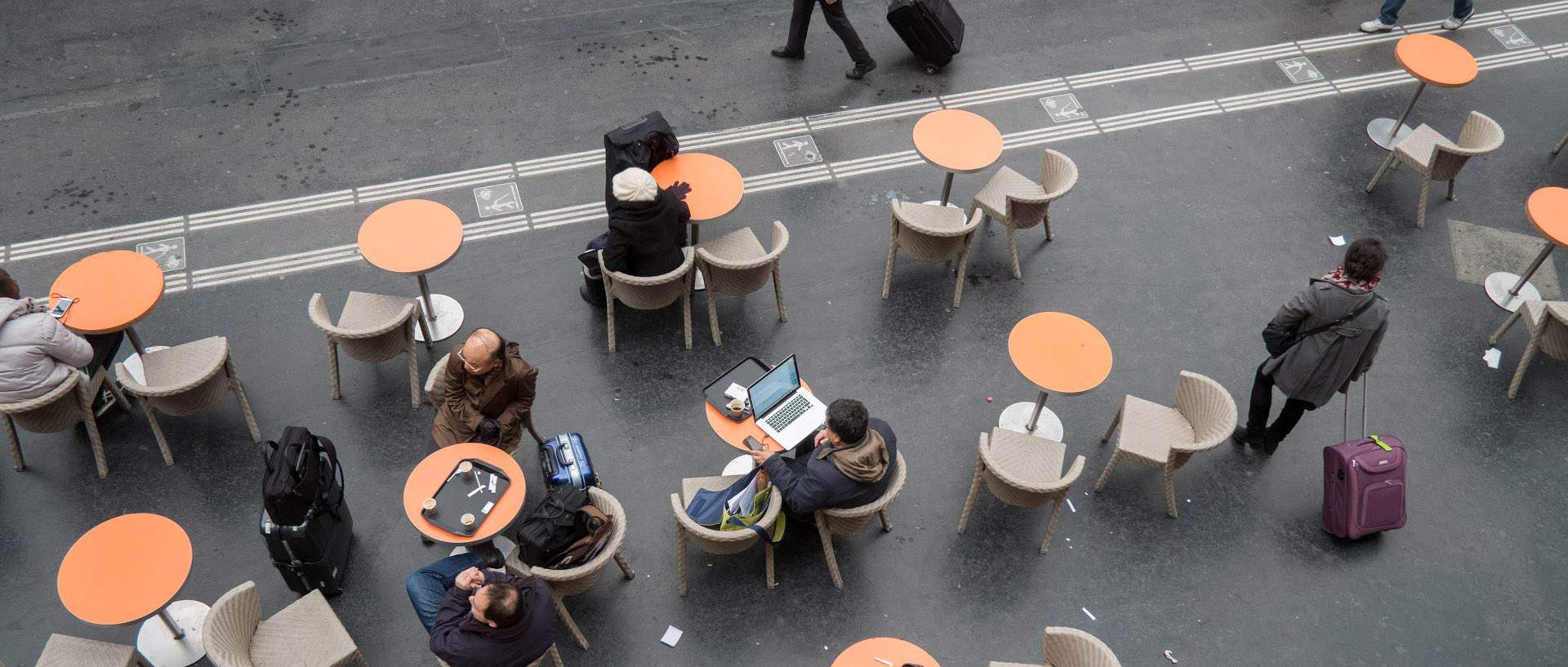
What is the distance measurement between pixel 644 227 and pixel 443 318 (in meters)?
1.84

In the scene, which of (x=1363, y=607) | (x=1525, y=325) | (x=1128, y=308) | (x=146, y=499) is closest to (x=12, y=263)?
(x=146, y=499)

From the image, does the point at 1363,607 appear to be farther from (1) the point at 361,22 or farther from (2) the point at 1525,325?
(1) the point at 361,22

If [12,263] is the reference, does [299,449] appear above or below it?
above

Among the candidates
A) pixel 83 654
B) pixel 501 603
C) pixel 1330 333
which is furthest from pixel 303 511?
pixel 1330 333

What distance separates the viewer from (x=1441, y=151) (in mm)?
7922

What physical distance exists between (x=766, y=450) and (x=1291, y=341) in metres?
3.29

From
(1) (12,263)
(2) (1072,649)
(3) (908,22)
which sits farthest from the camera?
(3) (908,22)

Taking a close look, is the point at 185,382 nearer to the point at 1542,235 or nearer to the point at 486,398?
the point at 486,398

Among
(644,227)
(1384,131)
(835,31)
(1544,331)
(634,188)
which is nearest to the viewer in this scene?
(634,188)

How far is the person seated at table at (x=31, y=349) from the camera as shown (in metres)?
5.63

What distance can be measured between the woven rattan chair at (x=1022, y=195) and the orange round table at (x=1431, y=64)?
3.33m

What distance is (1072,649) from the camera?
4.85 meters

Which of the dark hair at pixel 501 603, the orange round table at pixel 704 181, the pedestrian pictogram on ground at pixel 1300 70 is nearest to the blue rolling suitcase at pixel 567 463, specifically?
the dark hair at pixel 501 603

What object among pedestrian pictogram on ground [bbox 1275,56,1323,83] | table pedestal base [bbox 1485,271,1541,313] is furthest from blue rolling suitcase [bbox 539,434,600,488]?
pedestrian pictogram on ground [bbox 1275,56,1323,83]
